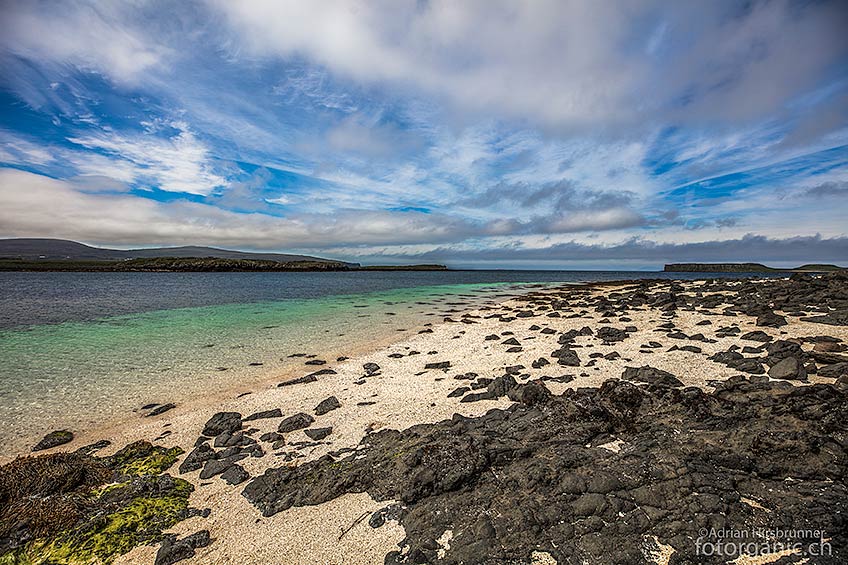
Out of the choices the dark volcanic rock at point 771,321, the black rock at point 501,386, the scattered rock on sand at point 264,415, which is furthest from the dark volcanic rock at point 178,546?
the dark volcanic rock at point 771,321

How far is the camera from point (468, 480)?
6.31 m

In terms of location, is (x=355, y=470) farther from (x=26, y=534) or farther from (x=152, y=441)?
(x=152, y=441)

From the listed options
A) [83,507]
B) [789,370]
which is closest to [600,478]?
[83,507]

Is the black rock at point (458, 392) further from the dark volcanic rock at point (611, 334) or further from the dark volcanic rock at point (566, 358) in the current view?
the dark volcanic rock at point (611, 334)

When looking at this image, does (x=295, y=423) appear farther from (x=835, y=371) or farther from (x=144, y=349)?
(x=835, y=371)

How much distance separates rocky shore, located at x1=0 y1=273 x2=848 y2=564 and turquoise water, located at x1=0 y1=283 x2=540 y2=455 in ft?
8.90

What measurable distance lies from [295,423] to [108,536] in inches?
188

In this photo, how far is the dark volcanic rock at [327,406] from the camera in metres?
11.7

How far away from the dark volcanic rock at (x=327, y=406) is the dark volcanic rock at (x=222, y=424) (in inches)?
91.4

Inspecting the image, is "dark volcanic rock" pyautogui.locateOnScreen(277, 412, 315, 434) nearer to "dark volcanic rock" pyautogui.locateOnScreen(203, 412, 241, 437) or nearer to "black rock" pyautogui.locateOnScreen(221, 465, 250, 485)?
"dark volcanic rock" pyautogui.locateOnScreen(203, 412, 241, 437)

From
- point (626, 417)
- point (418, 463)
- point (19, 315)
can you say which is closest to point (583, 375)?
point (626, 417)

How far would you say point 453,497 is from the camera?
605 centimetres

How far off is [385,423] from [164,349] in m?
18.0

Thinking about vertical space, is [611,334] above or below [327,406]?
above
